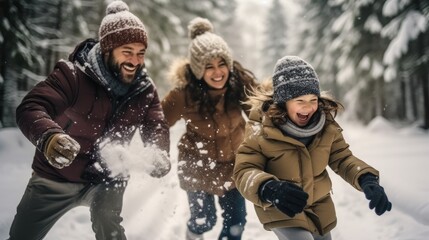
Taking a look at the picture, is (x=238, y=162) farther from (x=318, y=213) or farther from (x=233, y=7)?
(x=233, y=7)

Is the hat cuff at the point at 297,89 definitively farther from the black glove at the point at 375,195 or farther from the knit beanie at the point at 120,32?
the knit beanie at the point at 120,32

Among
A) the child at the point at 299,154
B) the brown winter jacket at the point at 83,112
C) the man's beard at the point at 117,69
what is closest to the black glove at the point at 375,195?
the child at the point at 299,154

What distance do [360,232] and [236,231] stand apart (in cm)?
185

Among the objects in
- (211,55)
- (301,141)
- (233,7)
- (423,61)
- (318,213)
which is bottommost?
(318,213)

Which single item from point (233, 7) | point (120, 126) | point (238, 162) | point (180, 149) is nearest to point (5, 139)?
point (180, 149)

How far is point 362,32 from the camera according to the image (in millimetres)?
16828

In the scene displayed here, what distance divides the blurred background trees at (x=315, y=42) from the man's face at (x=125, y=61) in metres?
2.87

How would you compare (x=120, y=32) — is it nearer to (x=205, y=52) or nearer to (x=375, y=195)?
(x=205, y=52)

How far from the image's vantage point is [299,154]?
303 centimetres

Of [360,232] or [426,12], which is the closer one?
[360,232]

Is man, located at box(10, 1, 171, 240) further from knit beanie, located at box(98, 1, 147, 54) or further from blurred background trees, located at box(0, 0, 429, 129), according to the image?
blurred background trees, located at box(0, 0, 429, 129)

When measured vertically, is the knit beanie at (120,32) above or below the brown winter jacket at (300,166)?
above

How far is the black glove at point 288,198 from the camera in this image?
2.42 m

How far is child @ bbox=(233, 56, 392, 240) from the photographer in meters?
2.92
